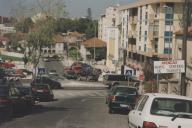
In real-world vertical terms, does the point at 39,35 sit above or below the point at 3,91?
above

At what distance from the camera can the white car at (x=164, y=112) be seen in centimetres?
1413

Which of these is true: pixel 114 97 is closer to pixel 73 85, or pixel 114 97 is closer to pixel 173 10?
pixel 73 85

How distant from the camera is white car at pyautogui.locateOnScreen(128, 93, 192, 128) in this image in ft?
46.4

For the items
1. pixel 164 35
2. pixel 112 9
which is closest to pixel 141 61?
pixel 164 35

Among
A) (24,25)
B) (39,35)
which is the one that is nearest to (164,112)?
(39,35)

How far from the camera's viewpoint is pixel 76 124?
1014 inches

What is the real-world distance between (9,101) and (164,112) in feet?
47.0

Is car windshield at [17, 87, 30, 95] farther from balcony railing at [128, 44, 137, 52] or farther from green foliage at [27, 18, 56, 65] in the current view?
balcony railing at [128, 44, 137, 52]

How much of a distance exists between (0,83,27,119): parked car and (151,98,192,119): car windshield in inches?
515

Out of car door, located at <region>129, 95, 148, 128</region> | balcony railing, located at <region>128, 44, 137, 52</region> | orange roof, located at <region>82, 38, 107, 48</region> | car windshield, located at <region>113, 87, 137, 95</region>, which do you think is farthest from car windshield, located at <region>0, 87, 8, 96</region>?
orange roof, located at <region>82, 38, 107, 48</region>

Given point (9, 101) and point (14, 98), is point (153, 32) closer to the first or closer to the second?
point (14, 98)

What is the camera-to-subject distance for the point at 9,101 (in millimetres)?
27797

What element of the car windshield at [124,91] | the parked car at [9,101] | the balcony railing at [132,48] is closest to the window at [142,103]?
the parked car at [9,101]

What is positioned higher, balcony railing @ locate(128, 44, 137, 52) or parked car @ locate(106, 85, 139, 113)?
balcony railing @ locate(128, 44, 137, 52)
